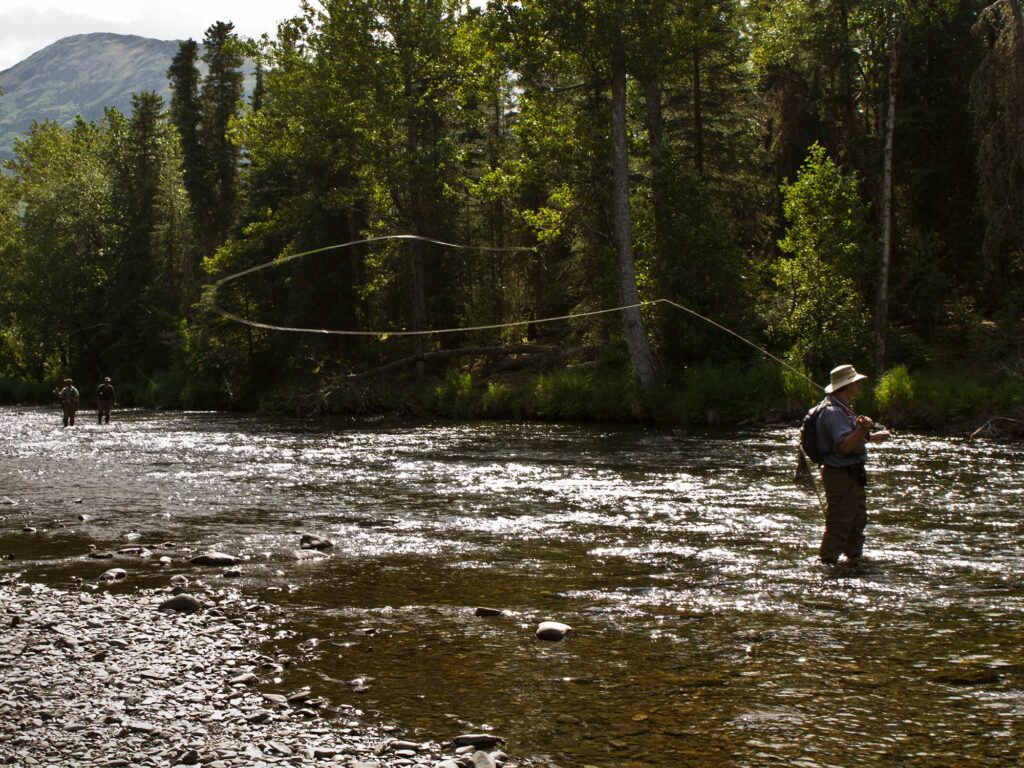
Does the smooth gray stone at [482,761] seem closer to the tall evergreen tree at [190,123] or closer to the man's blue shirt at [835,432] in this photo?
the man's blue shirt at [835,432]

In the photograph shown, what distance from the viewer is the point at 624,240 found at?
1130 inches

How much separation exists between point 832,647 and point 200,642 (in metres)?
4.35

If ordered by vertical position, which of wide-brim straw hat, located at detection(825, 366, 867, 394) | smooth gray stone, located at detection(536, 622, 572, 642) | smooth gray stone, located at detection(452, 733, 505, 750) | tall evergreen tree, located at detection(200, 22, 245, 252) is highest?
tall evergreen tree, located at detection(200, 22, 245, 252)

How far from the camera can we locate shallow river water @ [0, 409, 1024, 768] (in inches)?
220

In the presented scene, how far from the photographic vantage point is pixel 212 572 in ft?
31.2

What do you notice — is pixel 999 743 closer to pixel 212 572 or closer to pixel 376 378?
pixel 212 572

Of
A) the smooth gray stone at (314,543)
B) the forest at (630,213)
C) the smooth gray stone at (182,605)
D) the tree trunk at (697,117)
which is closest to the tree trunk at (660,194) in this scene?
the forest at (630,213)

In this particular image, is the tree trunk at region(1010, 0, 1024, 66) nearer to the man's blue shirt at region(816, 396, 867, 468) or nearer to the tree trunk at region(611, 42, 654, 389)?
the tree trunk at region(611, 42, 654, 389)

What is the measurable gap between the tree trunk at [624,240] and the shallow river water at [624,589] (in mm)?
9800

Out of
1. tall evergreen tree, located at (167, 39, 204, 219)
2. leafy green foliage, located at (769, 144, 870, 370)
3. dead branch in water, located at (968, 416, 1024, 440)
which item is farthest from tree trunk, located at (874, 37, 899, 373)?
tall evergreen tree, located at (167, 39, 204, 219)

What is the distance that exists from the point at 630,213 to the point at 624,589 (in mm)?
23262

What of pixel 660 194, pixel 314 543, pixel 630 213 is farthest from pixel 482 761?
pixel 630 213

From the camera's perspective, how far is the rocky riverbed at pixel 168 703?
5.16m

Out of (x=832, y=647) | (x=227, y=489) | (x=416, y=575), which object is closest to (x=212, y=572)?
(x=416, y=575)
